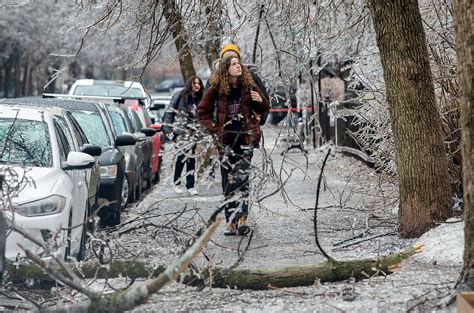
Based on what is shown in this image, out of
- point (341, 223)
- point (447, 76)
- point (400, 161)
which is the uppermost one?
point (447, 76)

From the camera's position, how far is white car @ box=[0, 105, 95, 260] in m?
7.66

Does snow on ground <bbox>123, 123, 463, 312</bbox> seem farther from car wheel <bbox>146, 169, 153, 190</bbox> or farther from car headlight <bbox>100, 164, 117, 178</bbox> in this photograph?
car wheel <bbox>146, 169, 153, 190</bbox>

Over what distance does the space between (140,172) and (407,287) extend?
32.2 feet

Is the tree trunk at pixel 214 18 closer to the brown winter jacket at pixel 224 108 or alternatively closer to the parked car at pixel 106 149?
the brown winter jacket at pixel 224 108

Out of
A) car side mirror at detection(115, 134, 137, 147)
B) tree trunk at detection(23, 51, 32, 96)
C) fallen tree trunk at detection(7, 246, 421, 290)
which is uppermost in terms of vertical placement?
tree trunk at detection(23, 51, 32, 96)

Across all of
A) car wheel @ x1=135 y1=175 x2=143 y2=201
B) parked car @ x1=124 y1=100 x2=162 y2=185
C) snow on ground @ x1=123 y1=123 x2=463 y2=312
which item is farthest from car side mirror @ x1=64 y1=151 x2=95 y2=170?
parked car @ x1=124 y1=100 x2=162 y2=185

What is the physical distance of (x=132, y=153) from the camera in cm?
1520

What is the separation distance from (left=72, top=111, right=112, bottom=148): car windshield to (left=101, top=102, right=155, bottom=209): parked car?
337 mm

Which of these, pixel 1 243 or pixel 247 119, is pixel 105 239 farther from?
pixel 247 119

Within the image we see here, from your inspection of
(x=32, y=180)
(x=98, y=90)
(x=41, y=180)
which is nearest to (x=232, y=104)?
(x=41, y=180)

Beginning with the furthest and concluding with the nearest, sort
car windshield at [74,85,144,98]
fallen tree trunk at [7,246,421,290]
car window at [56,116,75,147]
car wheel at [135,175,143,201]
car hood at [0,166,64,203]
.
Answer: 1. car windshield at [74,85,144,98]
2. car wheel at [135,175,143,201]
3. car window at [56,116,75,147]
4. car hood at [0,166,64,203]
5. fallen tree trunk at [7,246,421,290]

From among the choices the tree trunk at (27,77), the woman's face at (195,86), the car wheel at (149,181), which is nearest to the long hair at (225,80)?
the woman's face at (195,86)

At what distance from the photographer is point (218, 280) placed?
7.04 meters

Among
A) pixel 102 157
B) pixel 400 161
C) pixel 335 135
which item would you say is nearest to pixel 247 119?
pixel 400 161
